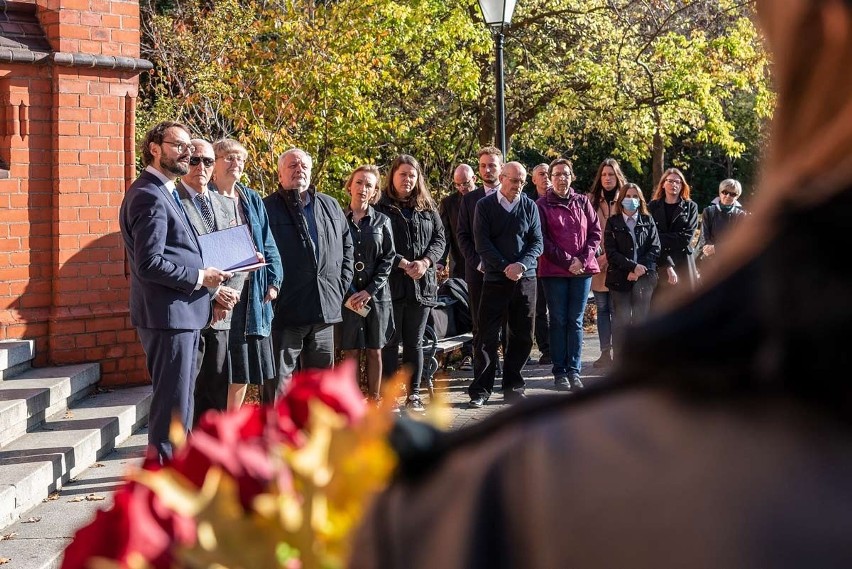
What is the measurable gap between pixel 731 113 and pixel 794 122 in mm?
26262

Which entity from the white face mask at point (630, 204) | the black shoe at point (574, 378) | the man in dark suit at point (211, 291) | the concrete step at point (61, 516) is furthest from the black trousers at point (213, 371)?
the white face mask at point (630, 204)

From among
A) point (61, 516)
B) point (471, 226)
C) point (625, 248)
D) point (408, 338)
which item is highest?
point (471, 226)

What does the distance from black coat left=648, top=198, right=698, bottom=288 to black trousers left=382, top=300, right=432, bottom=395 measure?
3.71 m

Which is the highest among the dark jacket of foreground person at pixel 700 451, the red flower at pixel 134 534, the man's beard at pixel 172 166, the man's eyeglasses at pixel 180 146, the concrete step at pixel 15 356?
the man's eyeglasses at pixel 180 146

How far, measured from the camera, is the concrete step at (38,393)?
7258 mm

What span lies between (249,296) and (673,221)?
644cm

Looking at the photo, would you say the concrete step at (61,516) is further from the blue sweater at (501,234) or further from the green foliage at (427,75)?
the green foliage at (427,75)

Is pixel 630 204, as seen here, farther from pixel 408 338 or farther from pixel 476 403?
pixel 408 338

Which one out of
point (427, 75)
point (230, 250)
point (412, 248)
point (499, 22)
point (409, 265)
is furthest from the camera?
point (427, 75)

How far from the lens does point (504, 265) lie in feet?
31.8

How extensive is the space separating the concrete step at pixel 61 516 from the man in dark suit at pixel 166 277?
Answer: 0.56 metres

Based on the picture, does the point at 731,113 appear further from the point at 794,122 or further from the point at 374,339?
the point at 794,122

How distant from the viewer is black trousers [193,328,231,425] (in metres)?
6.98

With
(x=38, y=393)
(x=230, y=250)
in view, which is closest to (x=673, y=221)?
(x=230, y=250)
